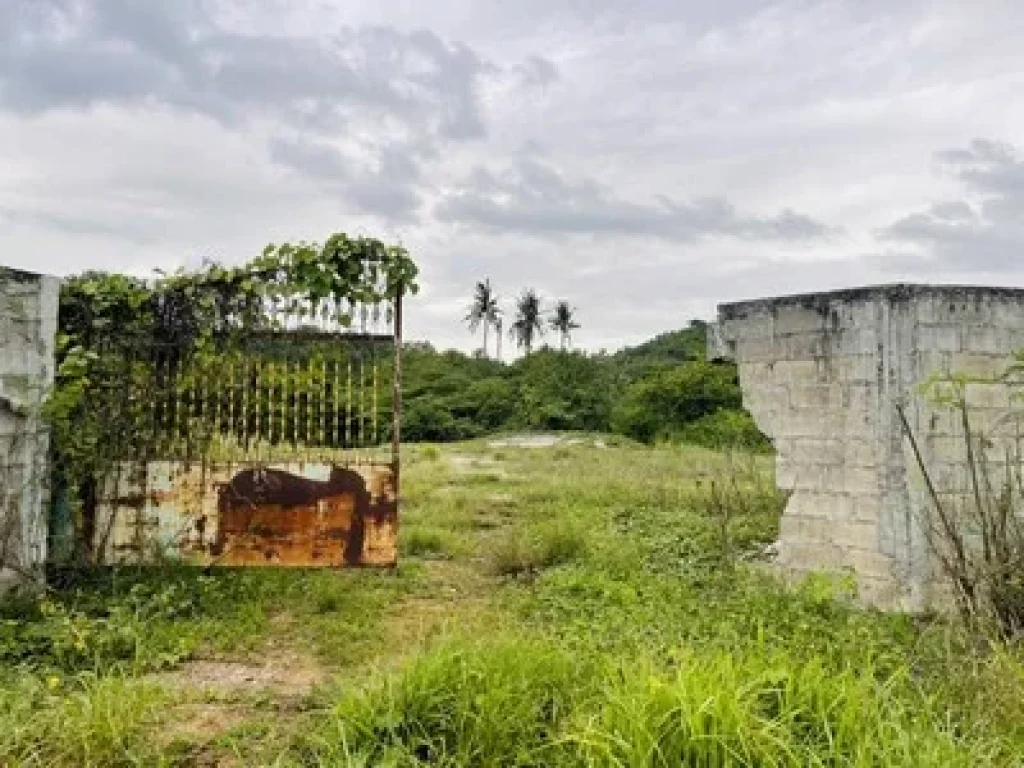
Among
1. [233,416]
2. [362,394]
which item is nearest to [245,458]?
[233,416]

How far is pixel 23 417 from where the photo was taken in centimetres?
657


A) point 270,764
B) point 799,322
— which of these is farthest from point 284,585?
point 799,322

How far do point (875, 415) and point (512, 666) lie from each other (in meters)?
3.74

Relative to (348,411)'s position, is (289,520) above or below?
below

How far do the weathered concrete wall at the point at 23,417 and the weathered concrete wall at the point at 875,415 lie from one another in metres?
5.43

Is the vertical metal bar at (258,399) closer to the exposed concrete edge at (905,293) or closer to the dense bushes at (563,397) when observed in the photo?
the exposed concrete edge at (905,293)

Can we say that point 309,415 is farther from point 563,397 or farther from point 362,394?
point 563,397

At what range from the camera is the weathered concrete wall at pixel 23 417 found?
253 inches

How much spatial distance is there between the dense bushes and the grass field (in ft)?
76.9

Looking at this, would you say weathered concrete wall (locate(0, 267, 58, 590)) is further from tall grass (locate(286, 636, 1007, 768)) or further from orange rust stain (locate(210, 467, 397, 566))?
tall grass (locate(286, 636, 1007, 768))

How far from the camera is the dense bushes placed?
35.2m

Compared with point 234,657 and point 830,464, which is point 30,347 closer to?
point 234,657

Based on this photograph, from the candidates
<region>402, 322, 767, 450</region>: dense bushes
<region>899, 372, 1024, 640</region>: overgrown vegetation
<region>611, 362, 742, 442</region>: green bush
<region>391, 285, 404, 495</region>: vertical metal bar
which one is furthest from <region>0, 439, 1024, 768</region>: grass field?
<region>611, 362, 742, 442</region>: green bush

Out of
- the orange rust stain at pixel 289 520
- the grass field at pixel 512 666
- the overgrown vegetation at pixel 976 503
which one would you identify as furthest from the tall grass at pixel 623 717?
the orange rust stain at pixel 289 520
